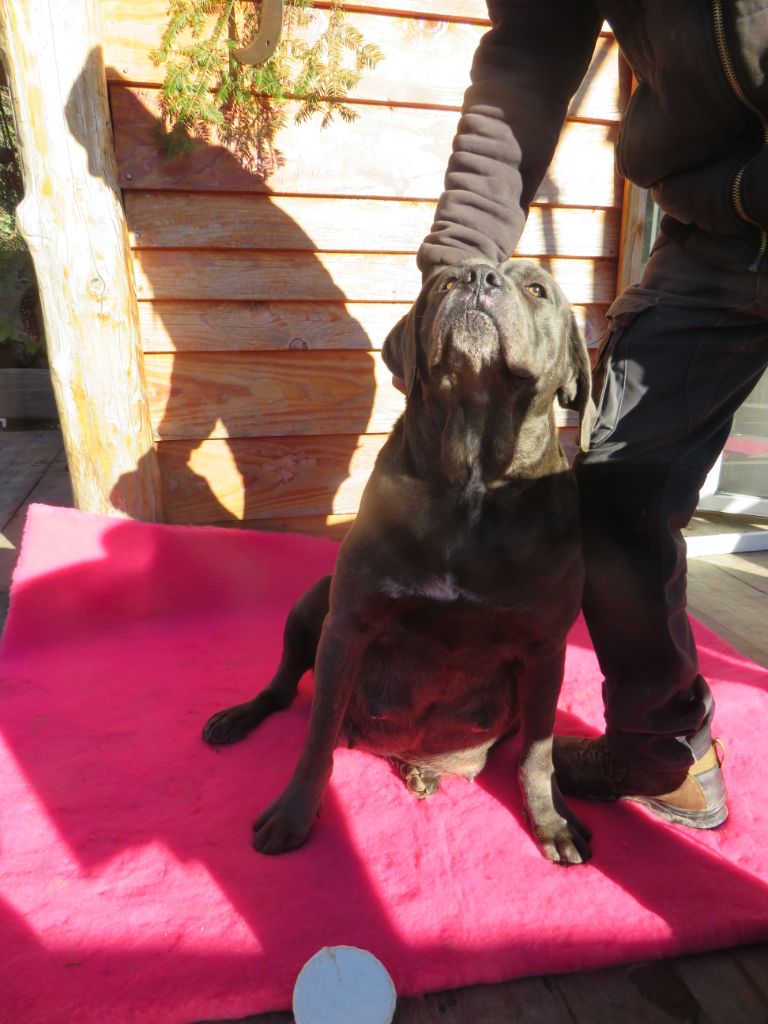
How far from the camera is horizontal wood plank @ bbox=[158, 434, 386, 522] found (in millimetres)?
3131

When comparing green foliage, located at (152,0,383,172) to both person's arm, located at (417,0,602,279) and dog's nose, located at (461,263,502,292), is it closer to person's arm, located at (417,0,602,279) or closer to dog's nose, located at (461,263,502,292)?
person's arm, located at (417,0,602,279)

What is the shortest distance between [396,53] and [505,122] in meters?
1.34

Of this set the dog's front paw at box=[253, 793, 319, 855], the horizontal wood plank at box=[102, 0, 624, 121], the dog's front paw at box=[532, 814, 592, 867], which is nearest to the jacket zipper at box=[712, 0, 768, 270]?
the dog's front paw at box=[532, 814, 592, 867]

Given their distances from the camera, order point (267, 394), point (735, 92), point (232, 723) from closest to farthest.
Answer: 1. point (735, 92)
2. point (232, 723)
3. point (267, 394)

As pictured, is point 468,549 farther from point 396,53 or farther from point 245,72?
point 396,53

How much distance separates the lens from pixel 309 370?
3137 millimetres

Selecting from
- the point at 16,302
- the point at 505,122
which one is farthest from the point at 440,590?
the point at 16,302

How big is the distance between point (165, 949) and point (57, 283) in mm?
2178

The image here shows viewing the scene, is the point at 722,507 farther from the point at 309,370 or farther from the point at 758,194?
the point at 758,194

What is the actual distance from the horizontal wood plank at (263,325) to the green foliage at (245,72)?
577 millimetres

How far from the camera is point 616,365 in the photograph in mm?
1605

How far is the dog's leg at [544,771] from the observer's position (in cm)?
167

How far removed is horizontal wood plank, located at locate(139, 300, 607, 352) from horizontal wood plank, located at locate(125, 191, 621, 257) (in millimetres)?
228

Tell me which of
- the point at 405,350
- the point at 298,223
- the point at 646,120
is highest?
the point at 646,120
